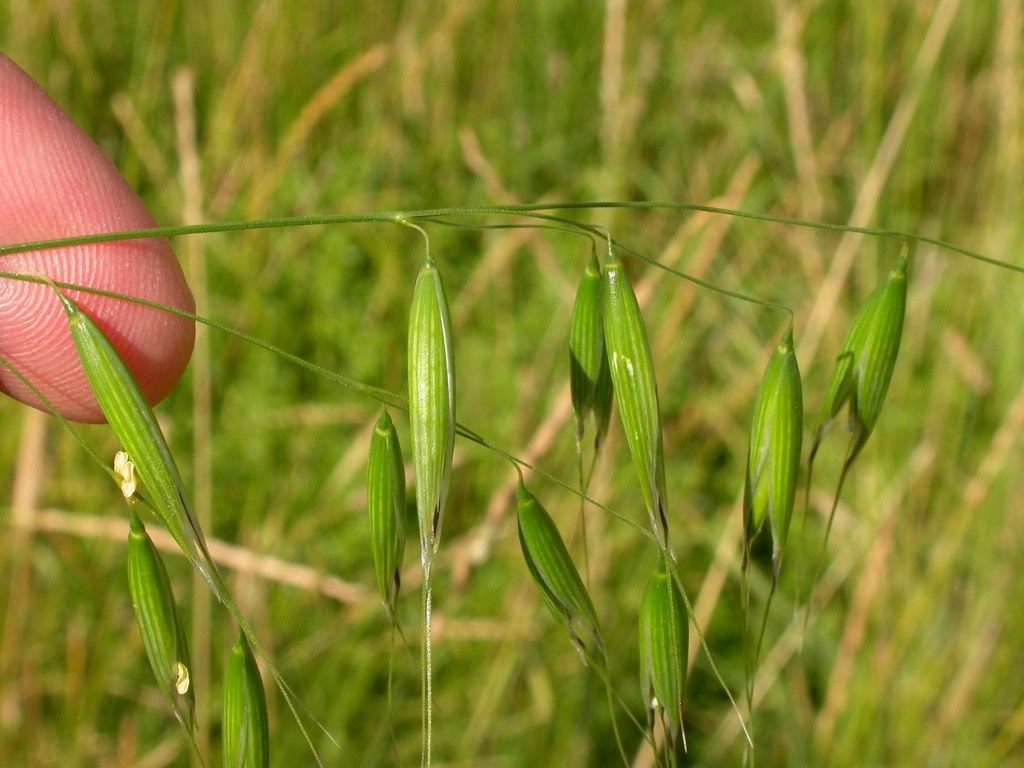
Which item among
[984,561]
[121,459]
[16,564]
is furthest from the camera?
[984,561]

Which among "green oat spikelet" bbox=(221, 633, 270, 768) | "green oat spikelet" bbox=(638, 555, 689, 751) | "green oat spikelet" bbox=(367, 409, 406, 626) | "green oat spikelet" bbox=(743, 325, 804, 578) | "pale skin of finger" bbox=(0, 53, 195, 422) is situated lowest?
"green oat spikelet" bbox=(221, 633, 270, 768)

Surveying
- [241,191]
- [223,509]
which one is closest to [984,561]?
[223,509]

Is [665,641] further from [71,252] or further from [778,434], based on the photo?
[71,252]

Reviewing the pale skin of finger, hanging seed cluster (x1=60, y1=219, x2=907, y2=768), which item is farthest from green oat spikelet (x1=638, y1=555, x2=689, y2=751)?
the pale skin of finger

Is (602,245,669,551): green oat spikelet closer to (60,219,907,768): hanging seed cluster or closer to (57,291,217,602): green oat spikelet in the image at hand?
(60,219,907,768): hanging seed cluster

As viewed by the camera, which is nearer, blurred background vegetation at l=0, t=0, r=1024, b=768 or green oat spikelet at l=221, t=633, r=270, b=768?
green oat spikelet at l=221, t=633, r=270, b=768

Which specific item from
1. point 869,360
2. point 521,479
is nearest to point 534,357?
point 869,360

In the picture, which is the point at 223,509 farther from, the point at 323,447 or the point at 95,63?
the point at 95,63
